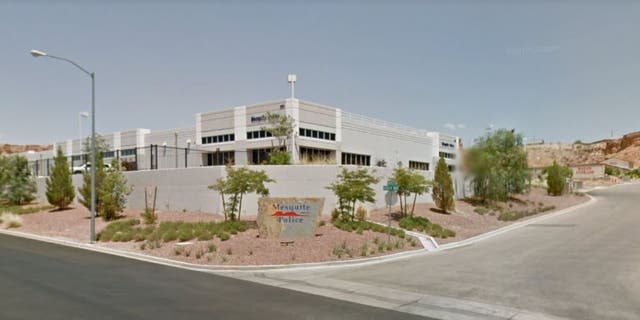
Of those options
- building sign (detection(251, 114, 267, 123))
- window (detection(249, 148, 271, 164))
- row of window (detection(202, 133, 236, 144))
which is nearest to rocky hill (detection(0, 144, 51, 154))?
row of window (detection(202, 133, 236, 144))

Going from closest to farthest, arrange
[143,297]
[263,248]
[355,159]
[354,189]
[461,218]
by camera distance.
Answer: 1. [143,297]
2. [263,248]
3. [354,189]
4. [461,218]
5. [355,159]

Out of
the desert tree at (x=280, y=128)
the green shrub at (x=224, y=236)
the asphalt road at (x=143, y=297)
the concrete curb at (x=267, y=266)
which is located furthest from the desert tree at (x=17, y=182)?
the green shrub at (x=224, y=236)

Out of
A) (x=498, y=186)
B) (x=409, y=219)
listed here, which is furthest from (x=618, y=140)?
(x=409, y=219)

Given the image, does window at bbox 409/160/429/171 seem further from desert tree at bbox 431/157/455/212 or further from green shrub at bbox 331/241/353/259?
green shrub at bbox 331/241/353/259

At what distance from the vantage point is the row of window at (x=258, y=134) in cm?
4086

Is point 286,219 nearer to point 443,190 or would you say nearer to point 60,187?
point 443,190

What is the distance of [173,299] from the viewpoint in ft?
29.5

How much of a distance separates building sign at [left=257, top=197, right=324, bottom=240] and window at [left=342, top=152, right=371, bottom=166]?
28249mm

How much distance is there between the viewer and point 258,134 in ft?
138

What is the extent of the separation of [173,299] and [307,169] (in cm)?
1556

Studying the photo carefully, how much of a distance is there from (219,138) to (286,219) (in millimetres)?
30572

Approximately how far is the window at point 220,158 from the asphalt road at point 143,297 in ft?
101

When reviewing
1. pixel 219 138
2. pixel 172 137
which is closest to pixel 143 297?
pixel 219 138

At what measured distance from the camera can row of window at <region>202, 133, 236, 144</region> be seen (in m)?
44.4
